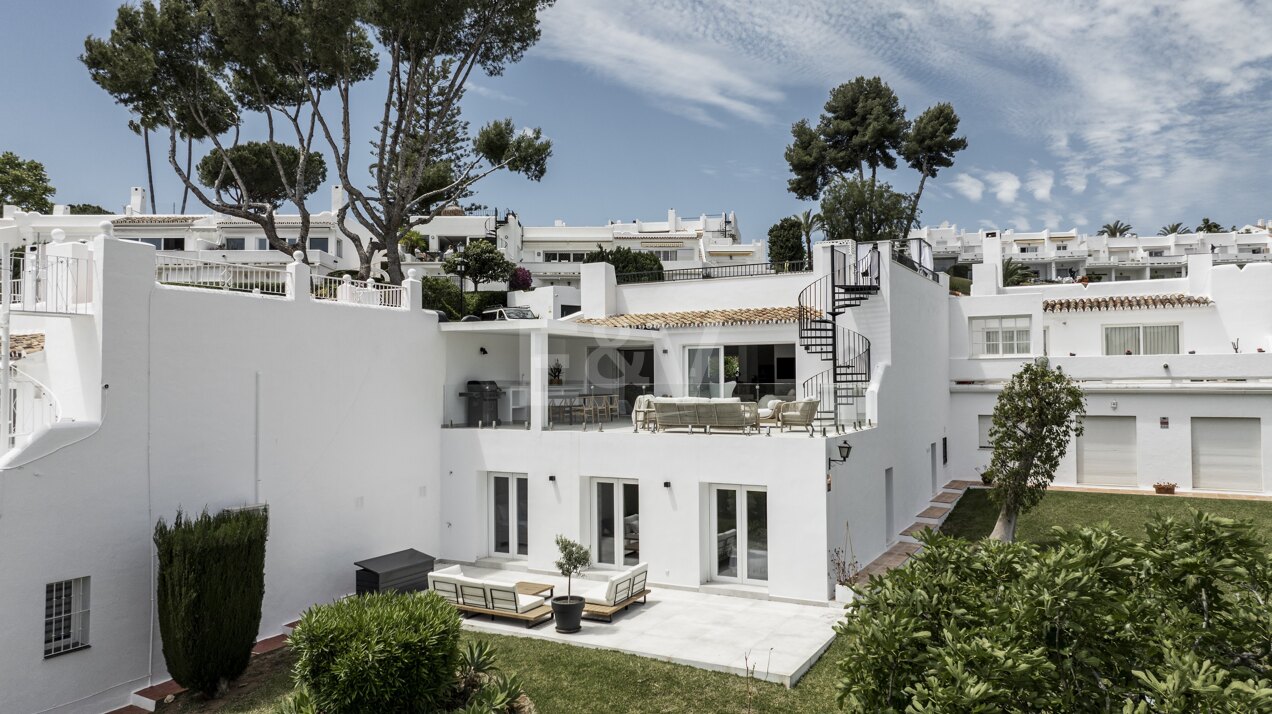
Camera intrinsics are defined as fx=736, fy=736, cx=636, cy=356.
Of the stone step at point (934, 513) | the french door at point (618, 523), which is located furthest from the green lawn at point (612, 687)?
the stone step at point (934, 513)

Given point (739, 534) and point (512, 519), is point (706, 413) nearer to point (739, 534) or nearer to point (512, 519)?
point (739, 534)

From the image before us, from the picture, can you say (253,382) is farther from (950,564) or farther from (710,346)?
(950,564)

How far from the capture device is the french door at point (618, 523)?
606 inches

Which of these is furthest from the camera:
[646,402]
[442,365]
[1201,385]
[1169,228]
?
[1169,228]

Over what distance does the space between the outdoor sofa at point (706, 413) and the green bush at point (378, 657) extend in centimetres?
710

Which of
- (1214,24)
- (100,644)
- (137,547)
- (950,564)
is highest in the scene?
(1214,24)

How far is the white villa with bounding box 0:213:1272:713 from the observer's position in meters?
11.0

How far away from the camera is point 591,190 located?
6353 cm

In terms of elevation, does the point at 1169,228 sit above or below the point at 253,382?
above

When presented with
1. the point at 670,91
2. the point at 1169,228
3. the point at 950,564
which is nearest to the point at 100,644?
the point at 950,564

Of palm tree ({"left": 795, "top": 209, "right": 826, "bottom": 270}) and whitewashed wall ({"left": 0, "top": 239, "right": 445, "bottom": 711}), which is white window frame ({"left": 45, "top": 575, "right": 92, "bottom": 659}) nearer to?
whitewashed wall ({"left": 0, "top": 239, "right": 445, "bottom": 711})

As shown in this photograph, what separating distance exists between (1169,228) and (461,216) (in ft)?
237

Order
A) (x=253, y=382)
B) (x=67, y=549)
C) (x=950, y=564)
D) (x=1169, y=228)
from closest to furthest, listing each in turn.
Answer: (x=950, y=564), (x=67, y=549), (x=253, y=382), (x=1169, y=228)

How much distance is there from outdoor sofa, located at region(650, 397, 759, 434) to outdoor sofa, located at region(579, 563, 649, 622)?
296 cm
